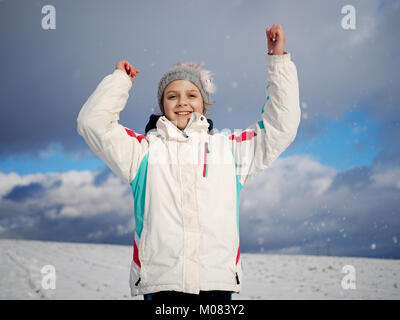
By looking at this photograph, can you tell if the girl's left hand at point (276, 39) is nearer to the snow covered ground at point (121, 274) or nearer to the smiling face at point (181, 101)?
the smiling face at point (181, 101)

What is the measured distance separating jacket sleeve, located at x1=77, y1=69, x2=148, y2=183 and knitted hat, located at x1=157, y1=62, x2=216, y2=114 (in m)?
0.51

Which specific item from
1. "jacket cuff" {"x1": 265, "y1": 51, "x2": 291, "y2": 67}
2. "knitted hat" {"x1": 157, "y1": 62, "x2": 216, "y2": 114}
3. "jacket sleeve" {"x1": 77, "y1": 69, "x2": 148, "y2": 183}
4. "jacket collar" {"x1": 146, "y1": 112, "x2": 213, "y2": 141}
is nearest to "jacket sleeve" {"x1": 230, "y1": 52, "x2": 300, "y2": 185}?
"jacket cuff" {"x1": 265, "y1": 51, "x2": 291, "y2": 67}

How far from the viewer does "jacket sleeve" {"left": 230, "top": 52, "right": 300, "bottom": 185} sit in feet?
8.46

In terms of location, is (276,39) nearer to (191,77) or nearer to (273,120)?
(273,120)

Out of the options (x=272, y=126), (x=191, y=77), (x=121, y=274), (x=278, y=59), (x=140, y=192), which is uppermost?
(x=191, y=77)

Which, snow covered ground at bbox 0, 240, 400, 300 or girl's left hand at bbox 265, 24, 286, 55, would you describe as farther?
snow covered ground at bbox 0, 240, 400, 300

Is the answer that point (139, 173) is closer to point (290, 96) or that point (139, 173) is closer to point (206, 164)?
point (206, 164)

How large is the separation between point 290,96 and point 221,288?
4.87 ft

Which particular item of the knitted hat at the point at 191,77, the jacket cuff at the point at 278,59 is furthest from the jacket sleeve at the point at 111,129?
the jacket cuff at the point at 278,59

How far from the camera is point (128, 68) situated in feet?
9.21

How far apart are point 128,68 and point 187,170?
39.7 inches

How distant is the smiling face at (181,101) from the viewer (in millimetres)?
2869

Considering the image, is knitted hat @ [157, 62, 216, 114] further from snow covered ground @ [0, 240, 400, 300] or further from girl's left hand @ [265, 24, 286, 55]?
snow covered ground @ [0, 240, 400, 300]

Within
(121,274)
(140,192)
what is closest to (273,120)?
(140,192)
